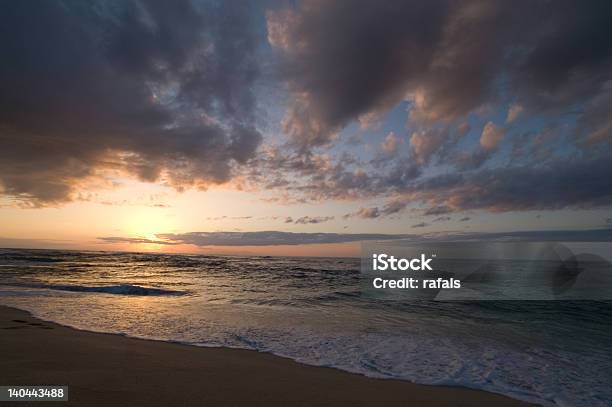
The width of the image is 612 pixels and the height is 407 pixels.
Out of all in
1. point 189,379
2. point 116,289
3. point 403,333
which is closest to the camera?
point 189,379

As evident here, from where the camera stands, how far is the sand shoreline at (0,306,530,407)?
187 inches

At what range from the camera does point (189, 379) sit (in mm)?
5461

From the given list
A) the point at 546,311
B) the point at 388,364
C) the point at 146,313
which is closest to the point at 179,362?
the point at 388,364

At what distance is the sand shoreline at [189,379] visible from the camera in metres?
4.76

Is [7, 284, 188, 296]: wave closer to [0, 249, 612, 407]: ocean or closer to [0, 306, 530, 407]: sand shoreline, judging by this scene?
[0, 249, 612, 407]: ocean

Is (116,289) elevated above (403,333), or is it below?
below

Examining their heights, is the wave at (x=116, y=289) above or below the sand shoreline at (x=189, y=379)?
below

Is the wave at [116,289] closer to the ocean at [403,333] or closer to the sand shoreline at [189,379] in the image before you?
the ocean at [403,333]

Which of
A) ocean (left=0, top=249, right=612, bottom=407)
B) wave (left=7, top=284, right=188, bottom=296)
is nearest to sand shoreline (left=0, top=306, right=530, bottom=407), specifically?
ocean (left=0, top=249, right=612, bottom=407)

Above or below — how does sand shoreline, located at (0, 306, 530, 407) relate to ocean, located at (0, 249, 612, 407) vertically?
above

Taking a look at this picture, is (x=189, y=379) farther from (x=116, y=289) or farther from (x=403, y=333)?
(x=116, y=289)

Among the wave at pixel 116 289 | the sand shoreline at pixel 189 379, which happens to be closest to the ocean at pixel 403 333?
the sand shoreline at pixel 189 379

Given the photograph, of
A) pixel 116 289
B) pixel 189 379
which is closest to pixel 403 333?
pixel 189 379

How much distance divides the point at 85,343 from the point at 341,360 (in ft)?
19.7
